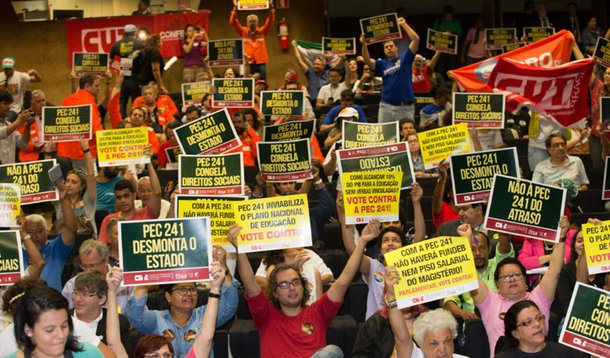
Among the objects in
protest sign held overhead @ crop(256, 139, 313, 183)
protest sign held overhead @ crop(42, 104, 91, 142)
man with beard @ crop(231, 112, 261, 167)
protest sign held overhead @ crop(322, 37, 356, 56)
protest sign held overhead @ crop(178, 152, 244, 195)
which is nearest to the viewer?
protest sign held overhead @ crop(178, 152, 244, 195)

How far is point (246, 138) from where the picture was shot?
11.9 meters

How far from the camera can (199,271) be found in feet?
21.9

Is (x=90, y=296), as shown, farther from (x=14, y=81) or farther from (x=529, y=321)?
(x=14, y=81)

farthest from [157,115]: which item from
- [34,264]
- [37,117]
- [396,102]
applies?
[34,264]

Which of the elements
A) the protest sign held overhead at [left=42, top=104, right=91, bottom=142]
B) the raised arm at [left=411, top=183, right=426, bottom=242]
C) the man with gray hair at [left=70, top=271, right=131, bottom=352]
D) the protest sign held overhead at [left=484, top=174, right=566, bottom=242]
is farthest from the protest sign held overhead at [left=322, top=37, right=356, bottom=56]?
the man with gray hair at [left=70, top=271, right=131, bottom=352]

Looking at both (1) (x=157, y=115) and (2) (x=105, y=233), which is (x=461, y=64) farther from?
(2) (x=105, y=233)

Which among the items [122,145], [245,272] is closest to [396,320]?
[245,272]

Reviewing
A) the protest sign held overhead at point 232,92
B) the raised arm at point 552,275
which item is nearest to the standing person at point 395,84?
the protest sign held overhead at point 232,92

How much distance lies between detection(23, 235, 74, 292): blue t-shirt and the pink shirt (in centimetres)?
334

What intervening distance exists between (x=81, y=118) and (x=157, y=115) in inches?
131

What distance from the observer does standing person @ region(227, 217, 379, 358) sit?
6.80 meters

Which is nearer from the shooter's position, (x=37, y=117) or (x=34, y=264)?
(x=34, y=264)

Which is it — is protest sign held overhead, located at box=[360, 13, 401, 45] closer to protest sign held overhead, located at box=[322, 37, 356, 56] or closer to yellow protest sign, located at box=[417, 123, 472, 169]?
protest sign held overhead, located at box=[322, 37, 356, 56]

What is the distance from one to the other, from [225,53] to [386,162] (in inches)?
260
